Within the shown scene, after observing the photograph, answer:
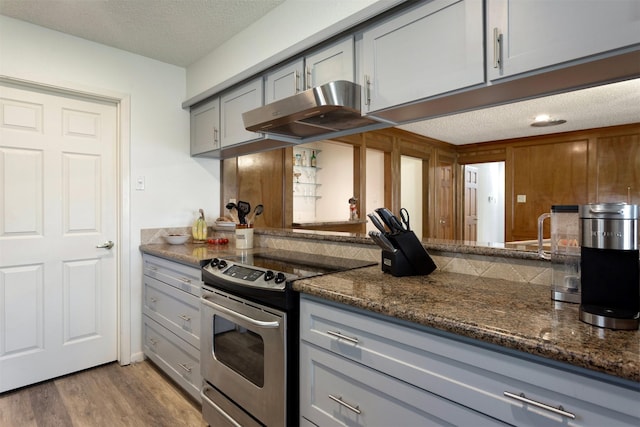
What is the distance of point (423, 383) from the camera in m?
1.00

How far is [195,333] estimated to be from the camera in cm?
204

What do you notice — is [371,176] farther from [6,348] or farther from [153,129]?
[6,348]

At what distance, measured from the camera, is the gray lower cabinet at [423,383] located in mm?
749

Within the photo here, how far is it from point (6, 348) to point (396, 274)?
258 centimetres

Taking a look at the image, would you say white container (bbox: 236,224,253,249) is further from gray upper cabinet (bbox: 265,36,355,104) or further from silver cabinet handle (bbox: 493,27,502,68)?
silver cabinet handle (bbox: 493,27,502,68)

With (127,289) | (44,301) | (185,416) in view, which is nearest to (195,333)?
(185,416)

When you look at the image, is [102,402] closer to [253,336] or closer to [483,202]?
[253,336]

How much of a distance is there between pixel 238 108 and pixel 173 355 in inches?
68.1

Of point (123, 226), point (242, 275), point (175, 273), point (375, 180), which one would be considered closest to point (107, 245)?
point (123, 226)

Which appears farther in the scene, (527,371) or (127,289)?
(127,289)

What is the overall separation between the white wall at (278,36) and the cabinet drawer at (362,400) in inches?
57.7

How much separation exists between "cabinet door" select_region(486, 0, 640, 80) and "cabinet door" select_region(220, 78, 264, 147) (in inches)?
57.7

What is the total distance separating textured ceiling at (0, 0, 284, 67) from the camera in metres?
2.08

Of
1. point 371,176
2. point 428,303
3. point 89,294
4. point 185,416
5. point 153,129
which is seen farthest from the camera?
point 371,176
